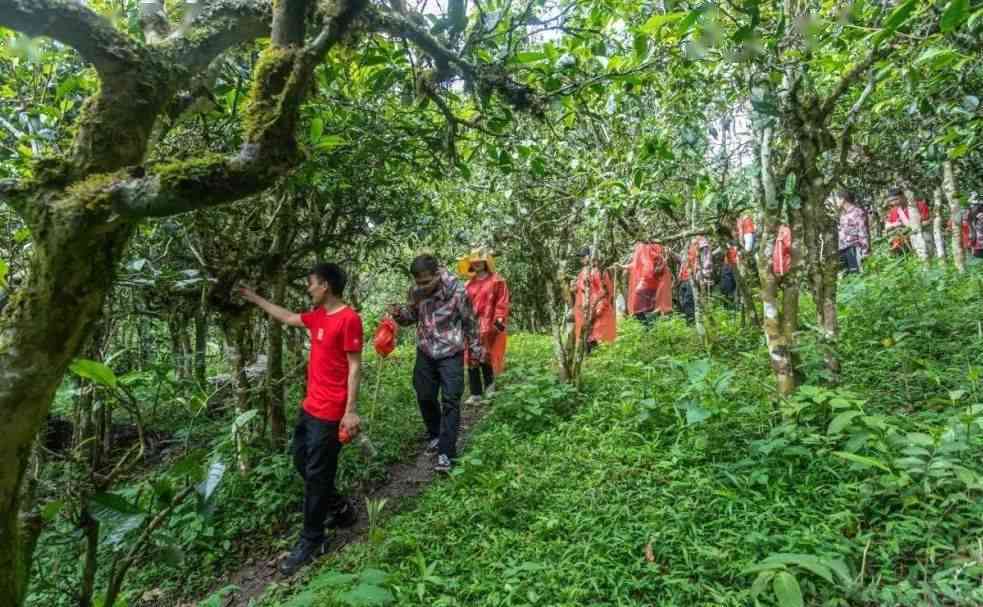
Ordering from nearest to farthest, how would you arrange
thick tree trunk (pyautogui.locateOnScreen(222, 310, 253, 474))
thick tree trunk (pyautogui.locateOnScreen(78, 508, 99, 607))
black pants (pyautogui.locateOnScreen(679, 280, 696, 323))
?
thick tree trunk (pyautogui.locateOnScreen(78, 508, 99, 607))
thick tree trunk (pyautogui.locateOnScreen(222, 310, 253, 474))
black pants (pyautogui.locateOnScreen(679, 280, 696, 323))

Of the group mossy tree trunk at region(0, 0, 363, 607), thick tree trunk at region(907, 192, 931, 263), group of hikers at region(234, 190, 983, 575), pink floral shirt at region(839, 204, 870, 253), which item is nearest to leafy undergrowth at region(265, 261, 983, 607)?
group of hikers at region(234, 190, 983, 575)

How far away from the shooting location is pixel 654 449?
4.09 metres

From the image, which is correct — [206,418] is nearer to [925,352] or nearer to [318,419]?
[318,419]

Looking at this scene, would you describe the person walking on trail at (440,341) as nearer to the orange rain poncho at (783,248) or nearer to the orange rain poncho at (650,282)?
the orange rain poncho at (783,248)

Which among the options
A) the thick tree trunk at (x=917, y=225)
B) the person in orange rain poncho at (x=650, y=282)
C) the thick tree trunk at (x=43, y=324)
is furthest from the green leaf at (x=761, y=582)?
the thick tree trunk at (x=917, y=225)

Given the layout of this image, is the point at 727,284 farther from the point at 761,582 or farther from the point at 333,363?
the point at 761,582

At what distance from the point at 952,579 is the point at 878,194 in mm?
12716

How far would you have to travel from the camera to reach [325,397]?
3.78 m

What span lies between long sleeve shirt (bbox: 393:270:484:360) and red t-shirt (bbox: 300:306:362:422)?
3.99ft

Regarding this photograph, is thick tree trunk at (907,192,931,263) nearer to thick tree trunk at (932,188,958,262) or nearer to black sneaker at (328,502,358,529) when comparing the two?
thick tree trunk at (932,188,958,262)

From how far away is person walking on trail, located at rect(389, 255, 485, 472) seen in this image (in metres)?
4.75

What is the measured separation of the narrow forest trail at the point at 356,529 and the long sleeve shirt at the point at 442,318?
1.11 metres

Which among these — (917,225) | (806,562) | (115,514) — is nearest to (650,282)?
(917,225)

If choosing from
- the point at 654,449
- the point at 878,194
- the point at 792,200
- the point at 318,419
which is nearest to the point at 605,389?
the point at 654,449
